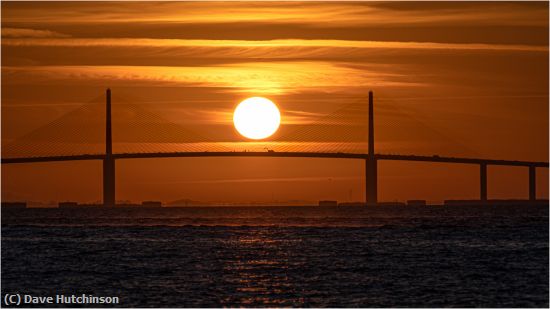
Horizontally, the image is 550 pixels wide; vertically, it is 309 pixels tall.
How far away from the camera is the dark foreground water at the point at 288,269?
118 feet

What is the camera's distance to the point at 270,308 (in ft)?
108

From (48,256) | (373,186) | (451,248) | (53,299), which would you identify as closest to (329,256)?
(451,248)

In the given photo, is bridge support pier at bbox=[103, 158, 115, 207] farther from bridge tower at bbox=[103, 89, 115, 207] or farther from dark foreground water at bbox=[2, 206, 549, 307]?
dark foreground water at bbox=[2, 206, 549, 307]

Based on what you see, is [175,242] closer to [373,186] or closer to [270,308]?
[270,308]

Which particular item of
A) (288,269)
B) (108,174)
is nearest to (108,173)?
(108,174)

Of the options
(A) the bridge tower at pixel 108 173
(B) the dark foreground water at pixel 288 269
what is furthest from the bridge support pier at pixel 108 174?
(B) the dark foreground water at pixel 288 269

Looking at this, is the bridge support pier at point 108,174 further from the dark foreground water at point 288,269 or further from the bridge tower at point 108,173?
the dark foreground water at point 288,269

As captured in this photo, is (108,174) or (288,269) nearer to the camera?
(288,269)

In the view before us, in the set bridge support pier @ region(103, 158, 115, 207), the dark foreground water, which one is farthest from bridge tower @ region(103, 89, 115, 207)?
the dark foreground water

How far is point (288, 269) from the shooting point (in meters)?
44.6

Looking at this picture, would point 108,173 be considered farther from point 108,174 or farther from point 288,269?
point 288,269

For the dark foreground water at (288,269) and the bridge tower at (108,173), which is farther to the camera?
the bridge tower at (108,173)

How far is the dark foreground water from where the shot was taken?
36.0 m

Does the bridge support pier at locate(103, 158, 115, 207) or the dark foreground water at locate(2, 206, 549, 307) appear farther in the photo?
the bridge support pier at locate(103, 158, 115, 207)
